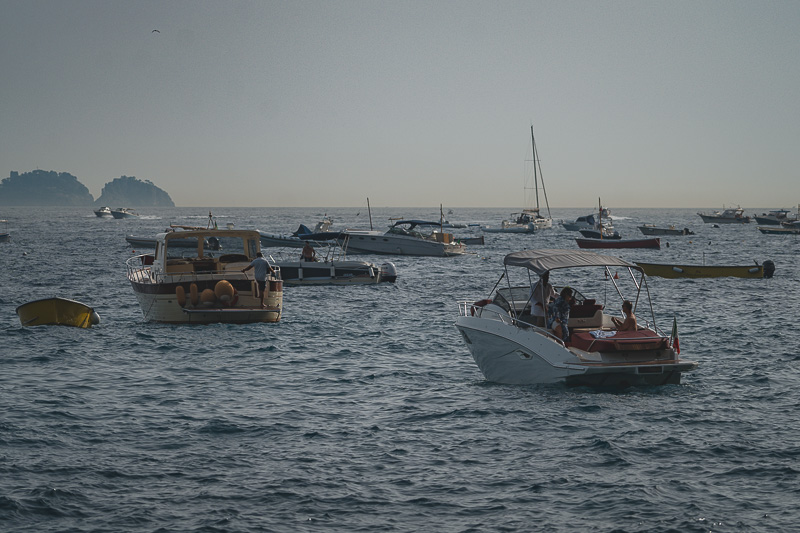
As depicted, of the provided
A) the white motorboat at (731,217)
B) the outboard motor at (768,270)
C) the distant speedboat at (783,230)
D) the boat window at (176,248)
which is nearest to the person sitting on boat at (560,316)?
the boat window at (176,248)

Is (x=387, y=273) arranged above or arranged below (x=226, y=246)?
below

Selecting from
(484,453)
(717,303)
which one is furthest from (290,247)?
(484,453)

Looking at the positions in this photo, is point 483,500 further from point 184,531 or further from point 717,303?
point 717,303

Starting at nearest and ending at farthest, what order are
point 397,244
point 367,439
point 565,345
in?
point 367,439 < point 565,345 < point 397,244

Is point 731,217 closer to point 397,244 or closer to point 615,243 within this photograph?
point 615,243

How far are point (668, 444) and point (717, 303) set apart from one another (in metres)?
23.5

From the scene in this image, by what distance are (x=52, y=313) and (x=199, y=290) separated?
4.95 m

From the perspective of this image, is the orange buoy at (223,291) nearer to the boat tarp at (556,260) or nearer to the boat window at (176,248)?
the boat window at (176,248)

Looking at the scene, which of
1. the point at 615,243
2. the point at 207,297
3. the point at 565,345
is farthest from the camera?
the point at 615,243

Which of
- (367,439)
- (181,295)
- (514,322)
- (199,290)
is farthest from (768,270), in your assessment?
(367,439)

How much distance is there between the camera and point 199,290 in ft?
83.4

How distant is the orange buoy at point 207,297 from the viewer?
2489cm

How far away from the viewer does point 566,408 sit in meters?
14.7

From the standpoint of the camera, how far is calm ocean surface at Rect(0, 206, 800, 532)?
997cm
